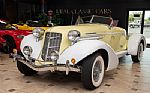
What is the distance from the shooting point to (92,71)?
3156mm

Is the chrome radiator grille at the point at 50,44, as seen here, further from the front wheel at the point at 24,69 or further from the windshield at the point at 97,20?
the windshield at the point at 97,20

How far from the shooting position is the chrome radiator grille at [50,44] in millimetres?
3496

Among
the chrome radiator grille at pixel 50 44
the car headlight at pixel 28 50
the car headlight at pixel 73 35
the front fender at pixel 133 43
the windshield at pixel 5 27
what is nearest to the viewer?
the car headlight at pixel 73 35

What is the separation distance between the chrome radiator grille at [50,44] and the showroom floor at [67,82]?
517 mm

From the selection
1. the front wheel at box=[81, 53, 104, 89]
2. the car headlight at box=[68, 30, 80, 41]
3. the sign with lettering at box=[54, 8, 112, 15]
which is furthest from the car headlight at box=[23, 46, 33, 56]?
the sign with lettering at box=[54, 8, 112, 15]

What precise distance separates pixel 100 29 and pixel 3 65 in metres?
2.57

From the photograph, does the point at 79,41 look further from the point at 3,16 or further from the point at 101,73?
the point at 3,16

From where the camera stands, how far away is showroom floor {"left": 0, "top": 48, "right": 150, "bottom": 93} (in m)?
3.27

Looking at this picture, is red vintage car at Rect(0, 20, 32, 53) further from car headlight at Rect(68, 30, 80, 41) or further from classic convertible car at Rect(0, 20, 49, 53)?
car headlight at Rect(68, 30, 80, 41)

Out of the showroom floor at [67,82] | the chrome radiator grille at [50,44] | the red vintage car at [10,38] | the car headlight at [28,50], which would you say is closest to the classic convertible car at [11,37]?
the red vintage car at [10,38]

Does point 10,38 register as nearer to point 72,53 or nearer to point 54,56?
point 54,56

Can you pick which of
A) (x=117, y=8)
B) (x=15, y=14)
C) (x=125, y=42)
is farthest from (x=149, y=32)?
(x=15, y=14)

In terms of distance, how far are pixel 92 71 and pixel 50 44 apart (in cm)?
93

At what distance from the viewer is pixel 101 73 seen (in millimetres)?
3496
